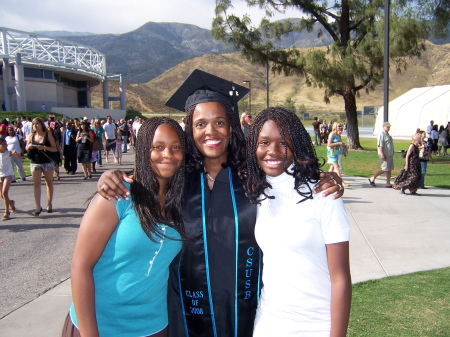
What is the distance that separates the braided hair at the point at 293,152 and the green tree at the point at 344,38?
1636 cm

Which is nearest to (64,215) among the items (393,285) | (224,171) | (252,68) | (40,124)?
(40,124)

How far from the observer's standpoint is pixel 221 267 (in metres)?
1.93

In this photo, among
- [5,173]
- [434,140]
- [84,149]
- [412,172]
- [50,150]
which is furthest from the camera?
→ [434,140]

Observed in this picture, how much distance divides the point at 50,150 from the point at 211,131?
6.37 metres

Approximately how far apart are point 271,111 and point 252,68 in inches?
6164

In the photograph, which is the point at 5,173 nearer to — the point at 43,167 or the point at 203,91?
the point at 43,167

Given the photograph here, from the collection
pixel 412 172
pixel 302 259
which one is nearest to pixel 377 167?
pixel 412 172

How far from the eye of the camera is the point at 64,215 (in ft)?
24.9

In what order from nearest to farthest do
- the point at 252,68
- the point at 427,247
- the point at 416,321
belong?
the point at 416,321 → the point at 427,247 → the point at 252,68

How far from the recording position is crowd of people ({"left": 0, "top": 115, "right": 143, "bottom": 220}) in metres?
7.52

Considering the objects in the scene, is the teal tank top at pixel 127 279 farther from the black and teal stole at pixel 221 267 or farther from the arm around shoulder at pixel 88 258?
the black and teal stole at pixel 221 267

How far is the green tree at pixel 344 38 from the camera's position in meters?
16.3

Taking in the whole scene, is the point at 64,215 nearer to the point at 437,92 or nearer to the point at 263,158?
the point at 263,158

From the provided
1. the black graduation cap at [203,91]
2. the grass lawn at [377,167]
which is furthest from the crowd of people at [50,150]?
the grass lawn at [377,167]
